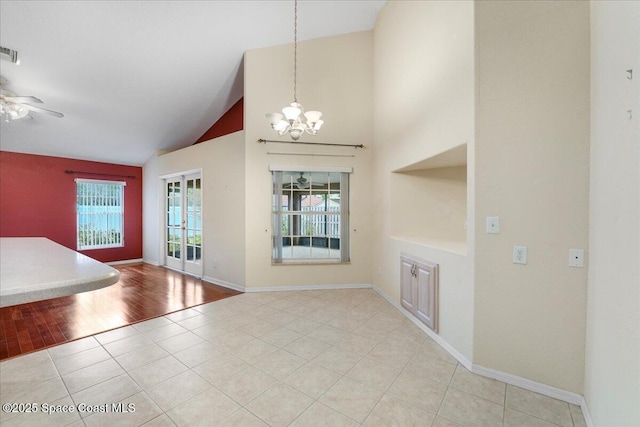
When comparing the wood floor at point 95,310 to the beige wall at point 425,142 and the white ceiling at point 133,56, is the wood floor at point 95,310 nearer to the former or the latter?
the beige wall at point 425,142

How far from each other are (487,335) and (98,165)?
25.3 feet

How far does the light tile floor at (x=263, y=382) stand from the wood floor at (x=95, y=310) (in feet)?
1.01

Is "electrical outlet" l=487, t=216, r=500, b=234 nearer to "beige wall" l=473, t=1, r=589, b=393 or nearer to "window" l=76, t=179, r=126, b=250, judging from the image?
"beige wall" l=473, t=1, r=589, b=393

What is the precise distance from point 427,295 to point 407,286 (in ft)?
1.38

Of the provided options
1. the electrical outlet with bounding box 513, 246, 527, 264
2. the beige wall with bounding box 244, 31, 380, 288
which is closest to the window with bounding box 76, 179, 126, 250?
the beige wall with bounding box 244, 31, 380, 288

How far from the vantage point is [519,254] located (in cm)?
192

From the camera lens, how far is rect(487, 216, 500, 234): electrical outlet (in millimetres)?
1983

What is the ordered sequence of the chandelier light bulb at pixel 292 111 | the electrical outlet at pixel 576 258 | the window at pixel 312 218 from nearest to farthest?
1. the electrical outlet at pixel 576 258
2. the chandelier light bulb at pixel 292 111
3. the window at pixel 312 218

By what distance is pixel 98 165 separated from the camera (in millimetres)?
5988

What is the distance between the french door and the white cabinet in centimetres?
375

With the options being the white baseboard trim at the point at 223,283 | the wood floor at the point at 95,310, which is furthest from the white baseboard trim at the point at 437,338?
the wood floor at the point at 95,310

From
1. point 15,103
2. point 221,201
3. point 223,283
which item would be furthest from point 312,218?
point 15,103

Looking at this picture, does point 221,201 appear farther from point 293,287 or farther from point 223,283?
point 293,287

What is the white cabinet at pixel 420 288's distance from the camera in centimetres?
261
